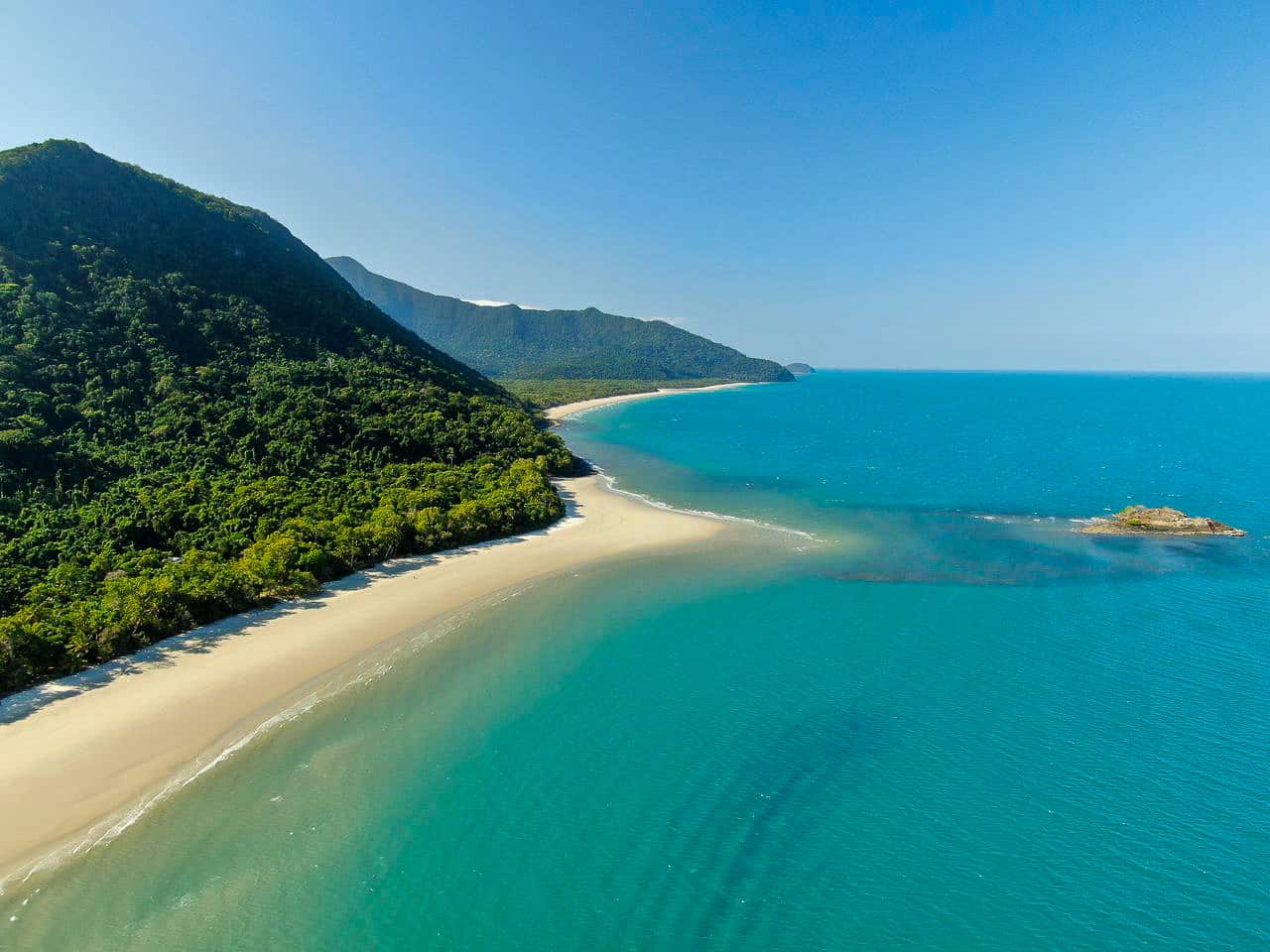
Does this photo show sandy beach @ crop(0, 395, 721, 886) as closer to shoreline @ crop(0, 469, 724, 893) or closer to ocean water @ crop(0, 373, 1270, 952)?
shoreline @ crop(0, 469, 724, 893)

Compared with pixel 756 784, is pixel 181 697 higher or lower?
lower

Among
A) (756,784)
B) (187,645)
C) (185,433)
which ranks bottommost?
(187,645)

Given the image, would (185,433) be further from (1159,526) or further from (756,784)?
(1159,526)

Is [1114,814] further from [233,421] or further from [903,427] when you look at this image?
[903,427]

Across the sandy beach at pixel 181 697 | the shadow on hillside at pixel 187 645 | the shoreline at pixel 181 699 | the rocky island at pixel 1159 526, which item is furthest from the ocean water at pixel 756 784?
the rocky island at pixel 1159 526

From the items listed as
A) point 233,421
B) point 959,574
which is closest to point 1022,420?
point 959,574

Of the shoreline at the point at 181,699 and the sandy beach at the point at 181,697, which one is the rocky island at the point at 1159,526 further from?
the sandy beach at the point at 181,697

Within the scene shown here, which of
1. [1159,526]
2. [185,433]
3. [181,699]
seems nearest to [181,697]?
[181,699]
